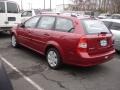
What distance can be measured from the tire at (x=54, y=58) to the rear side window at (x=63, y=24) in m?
0.66

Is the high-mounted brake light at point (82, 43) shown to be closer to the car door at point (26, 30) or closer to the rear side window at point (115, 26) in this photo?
the car door at point (26, 30)

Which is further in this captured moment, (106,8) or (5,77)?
(106,8)

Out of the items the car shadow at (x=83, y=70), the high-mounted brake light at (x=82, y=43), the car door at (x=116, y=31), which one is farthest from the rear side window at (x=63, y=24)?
the car door at (x=116, y=31)

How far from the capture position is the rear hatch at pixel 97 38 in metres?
6.05

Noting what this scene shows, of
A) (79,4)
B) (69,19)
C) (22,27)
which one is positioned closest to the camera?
(69,19)

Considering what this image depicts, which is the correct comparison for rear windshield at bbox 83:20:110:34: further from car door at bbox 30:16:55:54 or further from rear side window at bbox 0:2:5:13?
rear side window at bbox 0:2:5:13

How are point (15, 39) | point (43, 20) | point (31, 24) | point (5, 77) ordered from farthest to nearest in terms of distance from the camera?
point (15, 39)
point (31, 24)
point (43, 20)
point (5, 77)

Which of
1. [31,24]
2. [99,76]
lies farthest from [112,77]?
[31,24]

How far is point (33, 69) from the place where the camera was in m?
6.65

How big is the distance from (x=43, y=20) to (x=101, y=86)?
3092 mm

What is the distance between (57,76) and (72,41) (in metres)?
1.02

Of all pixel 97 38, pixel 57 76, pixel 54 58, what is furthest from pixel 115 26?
pixel 57 76

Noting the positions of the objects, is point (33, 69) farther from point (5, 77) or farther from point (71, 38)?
point (5, 77)

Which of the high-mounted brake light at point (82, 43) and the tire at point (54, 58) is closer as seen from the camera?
the high-mounted brake light at point (82, 43)
